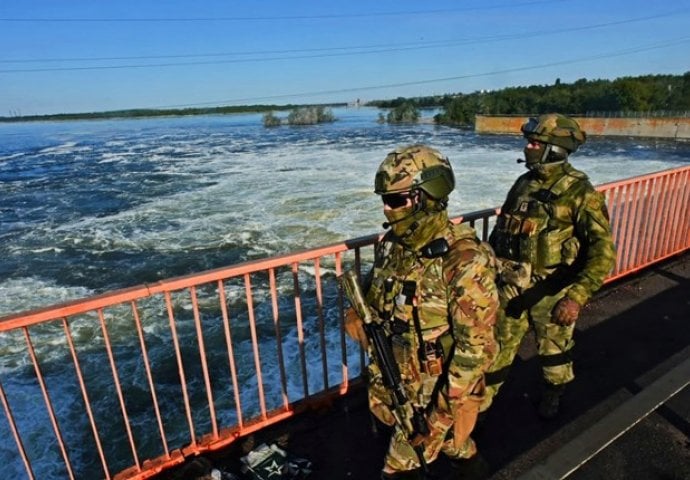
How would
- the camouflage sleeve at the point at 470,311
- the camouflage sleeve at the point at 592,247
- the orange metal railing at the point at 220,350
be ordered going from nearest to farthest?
the camouflage sleeve at the point at 470,311 < the camouflage sleeve at the point at 592,247 < the orange metal railing at the point at 220,350

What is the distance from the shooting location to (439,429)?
2.05 m

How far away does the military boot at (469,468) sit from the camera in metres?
2.34

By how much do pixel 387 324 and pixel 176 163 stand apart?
3388 cm

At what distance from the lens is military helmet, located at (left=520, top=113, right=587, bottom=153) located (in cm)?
277

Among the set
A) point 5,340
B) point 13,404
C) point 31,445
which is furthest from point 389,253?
point 5,340

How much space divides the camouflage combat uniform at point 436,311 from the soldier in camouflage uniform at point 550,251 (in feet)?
2.95

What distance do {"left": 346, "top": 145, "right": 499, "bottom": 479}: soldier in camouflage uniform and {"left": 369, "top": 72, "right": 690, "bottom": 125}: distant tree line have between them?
79664mm

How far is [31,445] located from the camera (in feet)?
18.1

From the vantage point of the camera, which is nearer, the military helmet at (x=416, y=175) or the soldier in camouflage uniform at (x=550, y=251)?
the military helmet at (x=416, y=175)

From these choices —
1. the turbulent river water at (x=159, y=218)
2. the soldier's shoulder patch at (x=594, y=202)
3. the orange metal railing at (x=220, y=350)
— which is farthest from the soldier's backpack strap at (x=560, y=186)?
the turbulent river water at (x=159, y=218)

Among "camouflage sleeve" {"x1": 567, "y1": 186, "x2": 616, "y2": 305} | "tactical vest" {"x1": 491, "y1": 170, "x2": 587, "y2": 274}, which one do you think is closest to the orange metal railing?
"tactical vest" {"x1": 491, "y1": 170, "x2": 587, "y2": 274}

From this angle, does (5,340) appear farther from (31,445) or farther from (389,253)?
(389,253)

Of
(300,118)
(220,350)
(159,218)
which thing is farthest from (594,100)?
(220,350)

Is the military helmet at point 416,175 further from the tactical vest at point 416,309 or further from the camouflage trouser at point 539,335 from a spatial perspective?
the camouflage trouser at point 539,335
